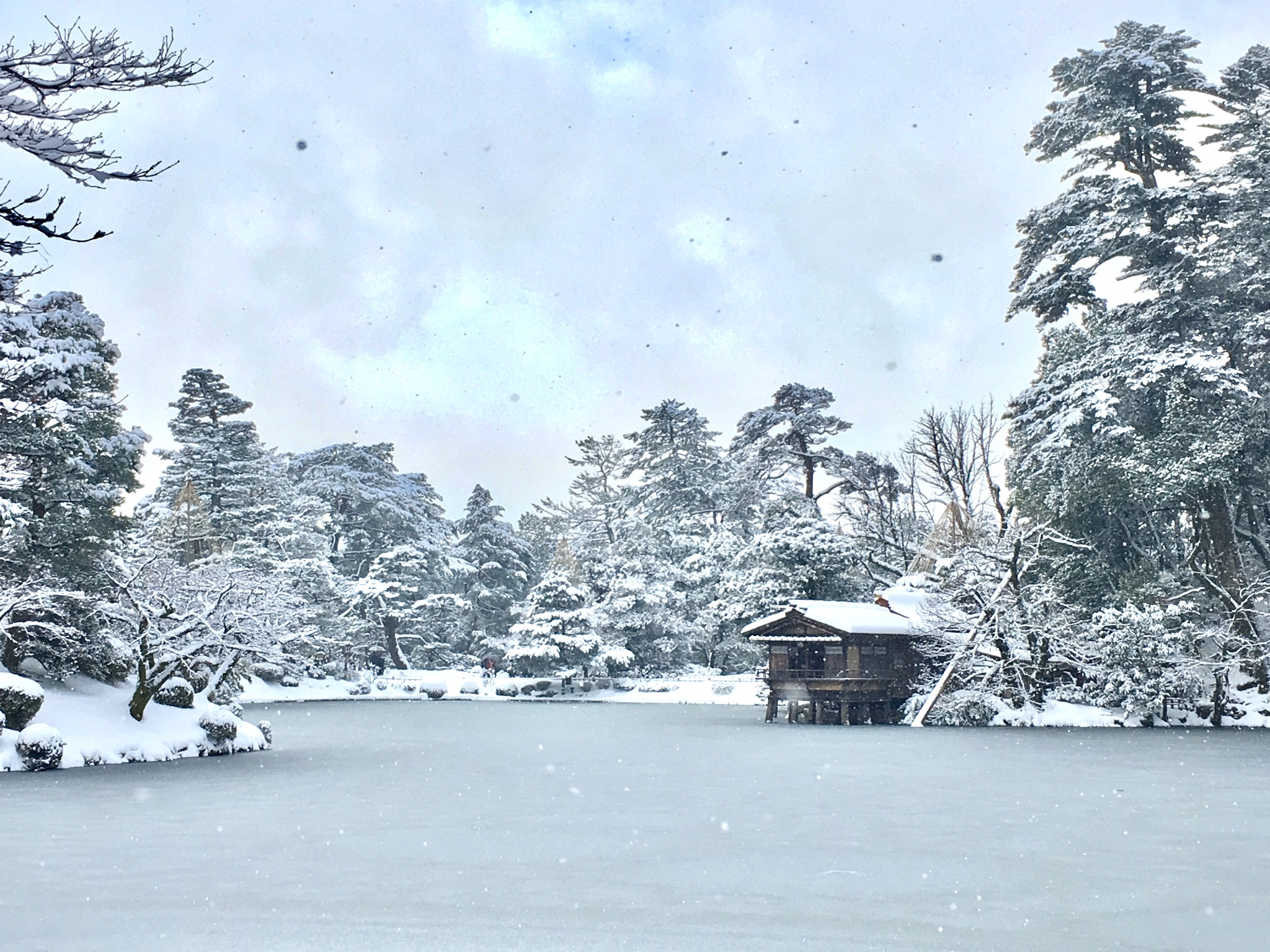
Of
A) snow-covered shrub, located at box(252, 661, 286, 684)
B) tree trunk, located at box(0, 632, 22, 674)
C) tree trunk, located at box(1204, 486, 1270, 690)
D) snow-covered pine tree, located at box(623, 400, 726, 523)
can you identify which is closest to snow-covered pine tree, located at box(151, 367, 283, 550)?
snow-covered shrub, located at box(252, 661, 286, 684)

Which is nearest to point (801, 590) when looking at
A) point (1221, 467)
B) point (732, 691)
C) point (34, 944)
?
point (732, 691)

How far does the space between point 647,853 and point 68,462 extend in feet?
74.7

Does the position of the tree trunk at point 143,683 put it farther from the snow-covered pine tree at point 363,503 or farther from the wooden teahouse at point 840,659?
the snow-covered pine tree at point 363,503

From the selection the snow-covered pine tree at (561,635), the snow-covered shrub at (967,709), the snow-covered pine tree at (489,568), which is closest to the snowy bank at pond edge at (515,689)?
Result: the snow-covered pine tree at (561,635)

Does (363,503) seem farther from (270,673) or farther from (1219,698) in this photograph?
Answer: (1219,698)

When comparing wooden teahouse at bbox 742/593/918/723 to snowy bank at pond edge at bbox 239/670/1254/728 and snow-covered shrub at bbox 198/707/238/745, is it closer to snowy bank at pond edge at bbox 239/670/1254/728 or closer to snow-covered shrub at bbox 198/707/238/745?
snowy bank at pond edge at bbox 239/670/1254/728

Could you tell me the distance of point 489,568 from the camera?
75.1 m

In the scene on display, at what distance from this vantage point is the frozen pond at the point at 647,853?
891 cm

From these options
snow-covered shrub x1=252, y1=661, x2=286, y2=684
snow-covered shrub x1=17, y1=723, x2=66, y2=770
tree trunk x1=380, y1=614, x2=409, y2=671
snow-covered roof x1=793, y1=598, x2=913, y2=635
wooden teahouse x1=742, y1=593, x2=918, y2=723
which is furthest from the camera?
tree trunk x1=380, y1=614, x2=409, y2=671

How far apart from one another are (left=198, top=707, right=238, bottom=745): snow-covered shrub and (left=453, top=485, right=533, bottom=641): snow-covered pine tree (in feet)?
152

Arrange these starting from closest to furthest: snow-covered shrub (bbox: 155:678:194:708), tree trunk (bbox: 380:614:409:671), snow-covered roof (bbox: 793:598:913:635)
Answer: snow-covered shrub (bbox: 155:678:194:708) → snow-covered roof (bbox: 793:598:913:635) → tree trunk (bbox: 380:614:409:671)

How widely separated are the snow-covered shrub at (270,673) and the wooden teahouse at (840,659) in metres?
28.7

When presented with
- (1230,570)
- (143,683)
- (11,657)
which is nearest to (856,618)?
(1230,570)

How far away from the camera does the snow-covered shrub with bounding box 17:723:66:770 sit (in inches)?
866
